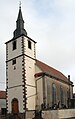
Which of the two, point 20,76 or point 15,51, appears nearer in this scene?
point 20,76

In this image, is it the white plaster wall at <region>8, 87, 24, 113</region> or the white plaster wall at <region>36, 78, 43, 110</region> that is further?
the white plaster wall at <region>36, 78, 43, 110</region>

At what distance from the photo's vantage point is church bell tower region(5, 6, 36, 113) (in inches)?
1303

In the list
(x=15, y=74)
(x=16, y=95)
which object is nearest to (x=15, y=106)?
(x=16, y=95)

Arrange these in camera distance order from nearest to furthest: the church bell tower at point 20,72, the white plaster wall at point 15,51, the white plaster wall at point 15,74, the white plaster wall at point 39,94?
1. the church bell tower at point 20,72
2. the white plaster wall at point 15,74
3. the white plaster wall at point 39,94
4. the white plaster wall at point 15,51

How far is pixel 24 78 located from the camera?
33125 mm

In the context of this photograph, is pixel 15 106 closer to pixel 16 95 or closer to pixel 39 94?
pixel 16 95

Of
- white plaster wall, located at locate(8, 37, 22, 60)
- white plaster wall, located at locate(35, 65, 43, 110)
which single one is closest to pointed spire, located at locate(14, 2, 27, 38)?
white plaster wall, located at locate(8, 37, 22, 60)

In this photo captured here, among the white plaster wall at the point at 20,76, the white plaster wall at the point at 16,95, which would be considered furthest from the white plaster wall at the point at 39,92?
the white plaster wall at the point at 16,95

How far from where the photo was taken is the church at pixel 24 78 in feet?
109

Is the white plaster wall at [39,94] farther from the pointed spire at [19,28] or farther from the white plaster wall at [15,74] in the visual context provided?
the pointed spire at [19,28]

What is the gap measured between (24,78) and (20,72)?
48.6 inches

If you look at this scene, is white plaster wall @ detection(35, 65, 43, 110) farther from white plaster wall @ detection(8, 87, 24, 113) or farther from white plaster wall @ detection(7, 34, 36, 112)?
white plaster wall @ detection(8, 87, 24, 113)

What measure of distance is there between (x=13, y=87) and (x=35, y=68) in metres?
4.58

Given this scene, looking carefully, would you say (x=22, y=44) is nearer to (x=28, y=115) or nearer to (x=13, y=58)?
(x=13, y=58)
